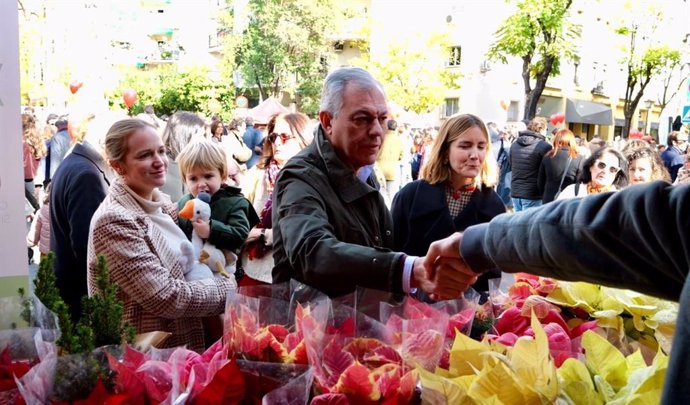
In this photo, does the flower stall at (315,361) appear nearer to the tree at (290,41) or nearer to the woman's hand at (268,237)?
the woman's hand at (268,237)

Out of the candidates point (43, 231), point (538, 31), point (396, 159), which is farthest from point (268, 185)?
point (538, 31)

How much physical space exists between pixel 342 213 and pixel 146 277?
0.83 metres

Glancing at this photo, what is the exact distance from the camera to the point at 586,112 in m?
39.6

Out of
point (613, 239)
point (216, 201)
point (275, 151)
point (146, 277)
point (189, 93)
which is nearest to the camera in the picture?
point (613, 239)

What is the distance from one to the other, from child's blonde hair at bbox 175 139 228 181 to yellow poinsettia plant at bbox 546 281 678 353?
2.38 meters

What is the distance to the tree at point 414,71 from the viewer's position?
112 feet

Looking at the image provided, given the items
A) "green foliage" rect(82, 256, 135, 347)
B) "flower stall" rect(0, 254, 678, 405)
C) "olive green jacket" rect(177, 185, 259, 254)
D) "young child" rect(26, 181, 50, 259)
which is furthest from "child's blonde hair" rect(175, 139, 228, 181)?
"green foliage" rect(82, 256, 135, 347)

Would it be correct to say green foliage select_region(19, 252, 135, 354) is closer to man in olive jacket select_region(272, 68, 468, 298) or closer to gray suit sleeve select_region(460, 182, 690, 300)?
man in olive jacket select_region(272, 68, 468, 298)

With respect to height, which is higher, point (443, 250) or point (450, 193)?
point (443, 250)

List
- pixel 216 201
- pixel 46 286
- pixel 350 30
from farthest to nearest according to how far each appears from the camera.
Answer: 1. pixel 350 30
2. pixel 216 201
3. pixel 46 286

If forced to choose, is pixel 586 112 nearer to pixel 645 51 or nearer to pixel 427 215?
pixel 645 51

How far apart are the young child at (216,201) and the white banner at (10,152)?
1235mm

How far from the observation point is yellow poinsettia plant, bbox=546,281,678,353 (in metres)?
1.92

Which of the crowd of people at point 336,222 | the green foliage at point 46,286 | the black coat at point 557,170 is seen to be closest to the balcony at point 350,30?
the black coat at point 557,170
